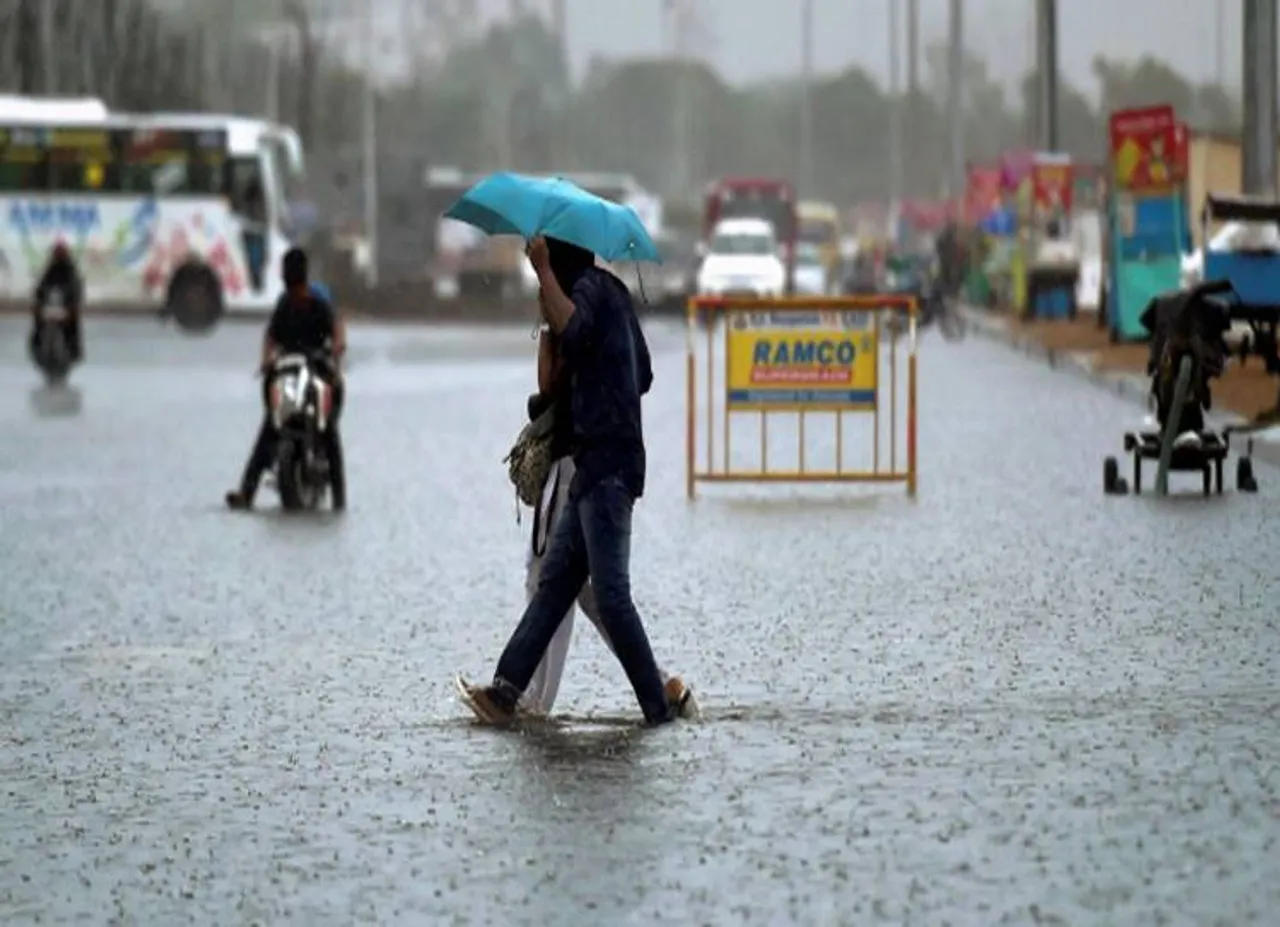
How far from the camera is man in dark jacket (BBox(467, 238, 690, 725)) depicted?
1157 centimetres

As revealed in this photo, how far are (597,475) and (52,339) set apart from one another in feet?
97.3

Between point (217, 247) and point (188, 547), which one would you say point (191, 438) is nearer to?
point (188, 547)

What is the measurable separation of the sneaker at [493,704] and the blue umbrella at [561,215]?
133 cm

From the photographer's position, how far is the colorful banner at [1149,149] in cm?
4106

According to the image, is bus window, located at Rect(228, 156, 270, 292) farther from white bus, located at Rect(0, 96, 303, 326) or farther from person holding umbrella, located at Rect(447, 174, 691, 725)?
person holding umbrella, located at Rect(447, 174, 691, 725)

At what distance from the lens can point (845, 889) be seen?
8656 millimetres

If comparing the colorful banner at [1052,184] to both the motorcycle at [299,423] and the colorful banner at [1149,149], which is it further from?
the motorcycle at [299,423]

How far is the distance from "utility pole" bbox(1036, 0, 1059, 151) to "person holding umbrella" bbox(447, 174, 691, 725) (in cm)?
5276

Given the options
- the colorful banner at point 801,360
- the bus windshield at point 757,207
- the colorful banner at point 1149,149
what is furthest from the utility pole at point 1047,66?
the colorful banner at point 801,360

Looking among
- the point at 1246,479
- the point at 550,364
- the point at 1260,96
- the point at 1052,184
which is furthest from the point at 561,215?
the point at 1052,184

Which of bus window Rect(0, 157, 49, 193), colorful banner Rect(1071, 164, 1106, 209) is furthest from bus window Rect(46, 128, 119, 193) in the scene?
colorful banner Rect(1071, 164, 1106, 209)

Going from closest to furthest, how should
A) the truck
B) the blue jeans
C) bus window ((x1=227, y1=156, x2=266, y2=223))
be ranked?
1. the blue jeans
2. bus window ((x1=227, y1=156, x2=266, y2=223))
3. the truck

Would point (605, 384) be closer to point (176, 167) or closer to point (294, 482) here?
point (294, 482)

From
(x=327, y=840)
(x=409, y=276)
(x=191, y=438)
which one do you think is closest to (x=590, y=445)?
(x=327, y=840)
